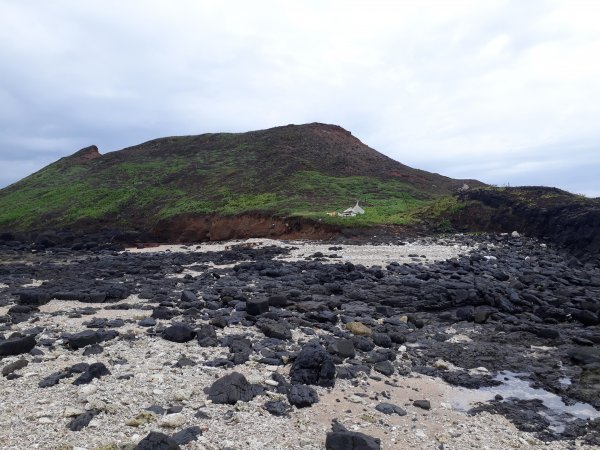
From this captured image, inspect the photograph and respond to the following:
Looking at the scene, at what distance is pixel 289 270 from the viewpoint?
20.0m

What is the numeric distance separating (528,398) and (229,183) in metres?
49.0

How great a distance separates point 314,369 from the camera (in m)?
8.45

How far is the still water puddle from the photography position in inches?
304

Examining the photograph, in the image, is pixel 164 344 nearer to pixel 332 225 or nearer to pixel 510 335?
pixel 510 335

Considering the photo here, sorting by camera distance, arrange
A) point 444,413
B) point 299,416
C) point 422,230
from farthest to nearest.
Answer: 1. point 422,230
2. point 444,413
3. point 299,416

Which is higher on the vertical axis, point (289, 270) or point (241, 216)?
point (241, 216)

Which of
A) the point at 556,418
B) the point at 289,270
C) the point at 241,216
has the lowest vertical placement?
the point at 556,418

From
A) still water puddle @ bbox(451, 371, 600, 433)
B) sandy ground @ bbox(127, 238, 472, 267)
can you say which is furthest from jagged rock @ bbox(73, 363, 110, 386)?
Result: sandy ground @ bbox(127, 238, 472, 267)

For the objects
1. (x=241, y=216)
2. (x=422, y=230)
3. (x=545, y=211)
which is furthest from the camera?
(x=241, y=216)

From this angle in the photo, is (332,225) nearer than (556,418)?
No

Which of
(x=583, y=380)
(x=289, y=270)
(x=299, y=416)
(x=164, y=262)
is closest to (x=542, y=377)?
(x=583, y=380)

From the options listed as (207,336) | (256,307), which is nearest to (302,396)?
(207,336)

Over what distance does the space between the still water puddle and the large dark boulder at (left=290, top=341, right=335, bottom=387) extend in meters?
2.07

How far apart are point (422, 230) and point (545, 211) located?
25.2 ft
